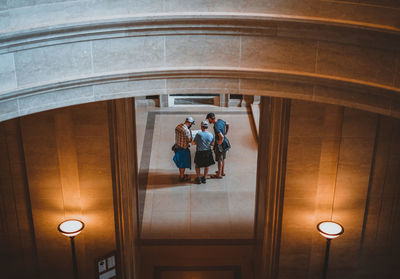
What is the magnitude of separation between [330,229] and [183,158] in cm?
430

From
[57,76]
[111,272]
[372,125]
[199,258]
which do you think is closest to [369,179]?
[372,125]

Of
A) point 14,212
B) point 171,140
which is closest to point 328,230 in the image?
point 14,212

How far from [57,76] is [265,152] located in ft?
14.4

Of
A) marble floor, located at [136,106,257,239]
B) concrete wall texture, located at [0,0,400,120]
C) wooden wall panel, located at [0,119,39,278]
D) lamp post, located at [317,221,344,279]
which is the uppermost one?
marble floor, located at [136,106,257,239]

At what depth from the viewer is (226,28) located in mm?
4762

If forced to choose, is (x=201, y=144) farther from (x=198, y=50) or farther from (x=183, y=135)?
(x=198, y=50)

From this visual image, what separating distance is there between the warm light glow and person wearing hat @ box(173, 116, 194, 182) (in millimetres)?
3960

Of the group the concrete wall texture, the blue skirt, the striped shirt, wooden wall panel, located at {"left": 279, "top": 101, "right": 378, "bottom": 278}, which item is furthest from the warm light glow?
the blue skirt

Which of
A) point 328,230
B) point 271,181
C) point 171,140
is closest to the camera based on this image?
point 328,230

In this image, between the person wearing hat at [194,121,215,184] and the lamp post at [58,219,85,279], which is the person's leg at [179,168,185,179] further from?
the lamp post at [58,219,85,279]

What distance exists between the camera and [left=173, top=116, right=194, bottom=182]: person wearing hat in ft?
34.4

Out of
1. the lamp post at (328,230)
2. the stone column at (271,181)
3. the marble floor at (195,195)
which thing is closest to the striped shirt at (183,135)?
the marble floor at (195,195)

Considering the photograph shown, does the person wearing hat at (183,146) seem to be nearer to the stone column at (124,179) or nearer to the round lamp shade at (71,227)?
the stone column at (124,179)

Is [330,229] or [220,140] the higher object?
[220,140]
